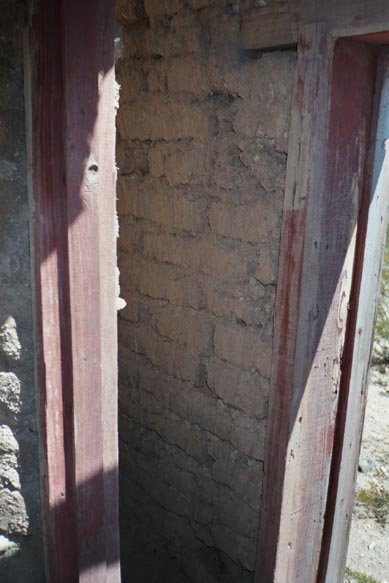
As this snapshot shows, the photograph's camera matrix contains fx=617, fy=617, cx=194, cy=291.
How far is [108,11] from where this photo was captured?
1517mm

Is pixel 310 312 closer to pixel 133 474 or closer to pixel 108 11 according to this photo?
pixel 108 11

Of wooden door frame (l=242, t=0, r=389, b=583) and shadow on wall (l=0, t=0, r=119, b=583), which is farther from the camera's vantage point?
wooden door frame (l=242, t=0, r=389, b=583)

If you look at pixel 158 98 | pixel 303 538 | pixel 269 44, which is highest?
pixel 269 44

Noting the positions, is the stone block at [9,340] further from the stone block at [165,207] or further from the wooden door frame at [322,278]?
the stone block at [165,207]

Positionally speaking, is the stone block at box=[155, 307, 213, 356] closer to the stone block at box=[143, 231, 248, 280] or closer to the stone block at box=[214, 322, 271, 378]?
the stone block at box=[214, 322, 271, 378]

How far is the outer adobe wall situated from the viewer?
2.50 m

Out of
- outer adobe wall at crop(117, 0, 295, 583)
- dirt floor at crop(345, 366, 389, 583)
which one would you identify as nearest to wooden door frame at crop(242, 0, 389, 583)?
outer adobe wall at crop(117, 0, 295, 583)

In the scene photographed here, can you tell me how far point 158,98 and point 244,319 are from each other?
113 centimetres

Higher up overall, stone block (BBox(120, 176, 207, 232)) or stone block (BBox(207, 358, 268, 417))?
stone block (BBox(120, 176, 207, 232))

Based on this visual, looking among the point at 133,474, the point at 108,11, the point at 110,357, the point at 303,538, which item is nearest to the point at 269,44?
the point at 108,11

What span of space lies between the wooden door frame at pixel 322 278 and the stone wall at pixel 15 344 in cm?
109

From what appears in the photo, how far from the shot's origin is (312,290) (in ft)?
7.70

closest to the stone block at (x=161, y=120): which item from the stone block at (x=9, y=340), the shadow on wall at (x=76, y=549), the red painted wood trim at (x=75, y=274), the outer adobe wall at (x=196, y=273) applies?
the outer adobe wall at (x=196, y=273)

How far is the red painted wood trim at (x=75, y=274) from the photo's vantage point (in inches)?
58.8
